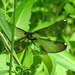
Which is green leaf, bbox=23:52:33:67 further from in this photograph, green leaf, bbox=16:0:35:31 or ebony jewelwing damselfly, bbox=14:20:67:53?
green leaf, bbox=16:0:35:31

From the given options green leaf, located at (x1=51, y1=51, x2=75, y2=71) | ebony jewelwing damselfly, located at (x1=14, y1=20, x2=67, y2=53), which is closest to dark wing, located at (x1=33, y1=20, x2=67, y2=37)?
ebony jewelwing damselfly, located at (x1=14, y1=20, x2=67, y2=53)

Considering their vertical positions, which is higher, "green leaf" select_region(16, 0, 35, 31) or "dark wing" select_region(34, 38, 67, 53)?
"green leaf" select_region(16, 0, 35, 31)

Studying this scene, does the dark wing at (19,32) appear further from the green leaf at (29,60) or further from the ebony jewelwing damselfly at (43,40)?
the green leaf at (29,60)

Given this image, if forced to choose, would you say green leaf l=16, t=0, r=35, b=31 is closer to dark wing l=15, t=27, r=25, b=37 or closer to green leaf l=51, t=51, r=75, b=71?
dark wing l=15, t=27, r=25, b=37

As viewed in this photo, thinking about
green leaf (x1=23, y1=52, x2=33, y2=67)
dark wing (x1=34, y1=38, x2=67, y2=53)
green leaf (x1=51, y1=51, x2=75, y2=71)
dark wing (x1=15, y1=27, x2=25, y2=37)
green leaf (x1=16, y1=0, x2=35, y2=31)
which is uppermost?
green leaf (x1=16, y1=0, x2=35, y2=31)

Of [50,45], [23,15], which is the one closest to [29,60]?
[50,45]

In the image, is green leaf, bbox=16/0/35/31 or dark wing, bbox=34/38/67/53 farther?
green leaf, bbox=16/0/35/31

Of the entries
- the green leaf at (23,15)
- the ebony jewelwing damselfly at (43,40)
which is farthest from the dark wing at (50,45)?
the green leaf at (23,15)

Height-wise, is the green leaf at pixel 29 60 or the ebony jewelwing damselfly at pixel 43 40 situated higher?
the ebony jewelwing damselfly at pixel 43 40
